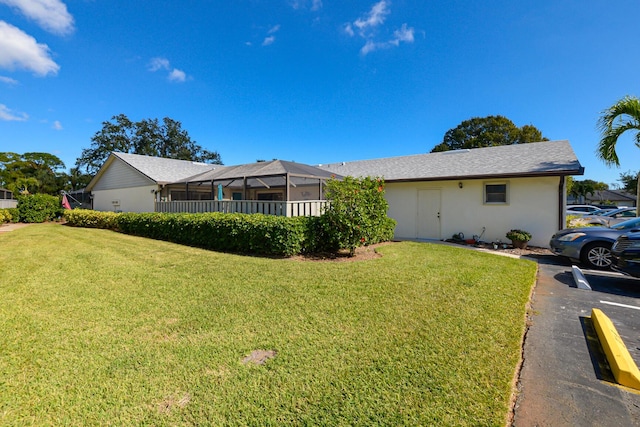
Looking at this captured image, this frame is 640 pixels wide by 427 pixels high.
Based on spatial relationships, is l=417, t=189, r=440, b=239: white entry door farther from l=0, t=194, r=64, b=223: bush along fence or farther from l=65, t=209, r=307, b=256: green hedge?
l=0, t=194, r=64, b=223: bush along fence

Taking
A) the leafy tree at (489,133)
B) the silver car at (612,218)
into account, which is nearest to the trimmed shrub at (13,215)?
the silver car at (612,218)

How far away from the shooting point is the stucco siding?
609 inches

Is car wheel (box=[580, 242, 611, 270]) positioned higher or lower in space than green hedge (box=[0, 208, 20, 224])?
lower

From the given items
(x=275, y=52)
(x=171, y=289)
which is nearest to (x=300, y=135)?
(x=275, y=52)

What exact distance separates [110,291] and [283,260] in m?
3.62

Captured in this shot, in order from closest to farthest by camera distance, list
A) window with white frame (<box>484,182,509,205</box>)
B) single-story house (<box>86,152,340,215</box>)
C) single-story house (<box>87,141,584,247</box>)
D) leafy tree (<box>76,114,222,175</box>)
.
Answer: single-story house (<box>87,141,584,247</box>), window with white frame (<box>484,182,509,205</box>), single-story house (<box>86,152,340,215</box>), leafy tree (<box>76,114,222,175</box>)

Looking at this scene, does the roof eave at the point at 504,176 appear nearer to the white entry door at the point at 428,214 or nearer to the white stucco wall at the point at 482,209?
the white stucco wall at the point at 482,209

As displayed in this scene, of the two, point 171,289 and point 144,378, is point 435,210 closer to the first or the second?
point 171,289

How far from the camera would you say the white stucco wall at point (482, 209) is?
923cm

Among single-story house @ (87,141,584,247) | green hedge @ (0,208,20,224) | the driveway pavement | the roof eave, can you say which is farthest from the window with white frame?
green hedge @ (0,208,20,224)

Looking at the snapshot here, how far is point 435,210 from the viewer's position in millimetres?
11188

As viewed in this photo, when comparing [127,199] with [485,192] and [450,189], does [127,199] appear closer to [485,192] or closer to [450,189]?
[450,189]

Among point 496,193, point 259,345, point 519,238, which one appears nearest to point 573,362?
point 259,345

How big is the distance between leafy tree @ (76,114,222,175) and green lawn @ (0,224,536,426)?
37597mm
